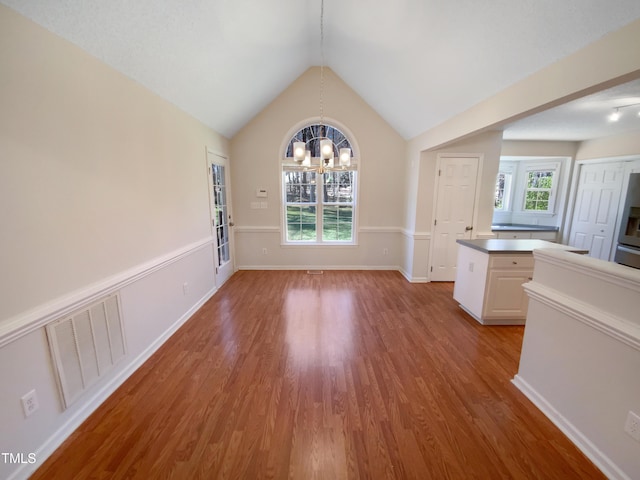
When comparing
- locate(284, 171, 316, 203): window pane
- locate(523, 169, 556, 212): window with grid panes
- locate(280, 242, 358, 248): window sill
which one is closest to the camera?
locate(284, 171, 316, 203): window pane

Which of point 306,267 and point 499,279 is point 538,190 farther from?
point 306,267

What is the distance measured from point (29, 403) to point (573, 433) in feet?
10.4

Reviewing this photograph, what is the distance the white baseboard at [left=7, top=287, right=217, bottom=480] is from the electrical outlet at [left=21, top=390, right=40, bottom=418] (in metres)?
0.24

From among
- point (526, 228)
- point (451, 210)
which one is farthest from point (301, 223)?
point (526, 228)

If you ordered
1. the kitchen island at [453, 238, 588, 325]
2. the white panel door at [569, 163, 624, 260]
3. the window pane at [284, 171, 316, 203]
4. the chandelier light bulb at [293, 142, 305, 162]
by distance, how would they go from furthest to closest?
the window pane at [284, 171, 316, 203] → the white panel door at [569, 163, 624, 260] → the kitchen island at [453, 238, 588, 325] → the chandelier light bulb at [293, 142, 305, 162]

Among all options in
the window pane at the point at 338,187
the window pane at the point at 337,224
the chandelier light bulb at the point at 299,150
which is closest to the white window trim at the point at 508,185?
the window pane at the point at 338,187

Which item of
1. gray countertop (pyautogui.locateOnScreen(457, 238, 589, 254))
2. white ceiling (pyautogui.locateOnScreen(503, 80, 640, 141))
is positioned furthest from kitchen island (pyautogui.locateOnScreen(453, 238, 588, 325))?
white ceiling (pyautogui.locateOnScreen(503, 80, 640, 141))

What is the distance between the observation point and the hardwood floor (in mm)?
1427

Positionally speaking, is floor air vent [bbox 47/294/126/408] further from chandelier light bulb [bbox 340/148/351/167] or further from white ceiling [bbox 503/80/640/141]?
white ceiling [bbox 503/80/640/141]

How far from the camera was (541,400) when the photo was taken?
184 centimetres

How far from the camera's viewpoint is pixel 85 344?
174 cm

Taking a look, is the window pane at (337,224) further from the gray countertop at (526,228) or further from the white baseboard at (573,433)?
the white baseboard at (573,433)

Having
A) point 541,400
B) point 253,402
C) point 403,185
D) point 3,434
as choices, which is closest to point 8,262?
point 3,434

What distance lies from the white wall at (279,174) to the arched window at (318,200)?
168 millimetres
